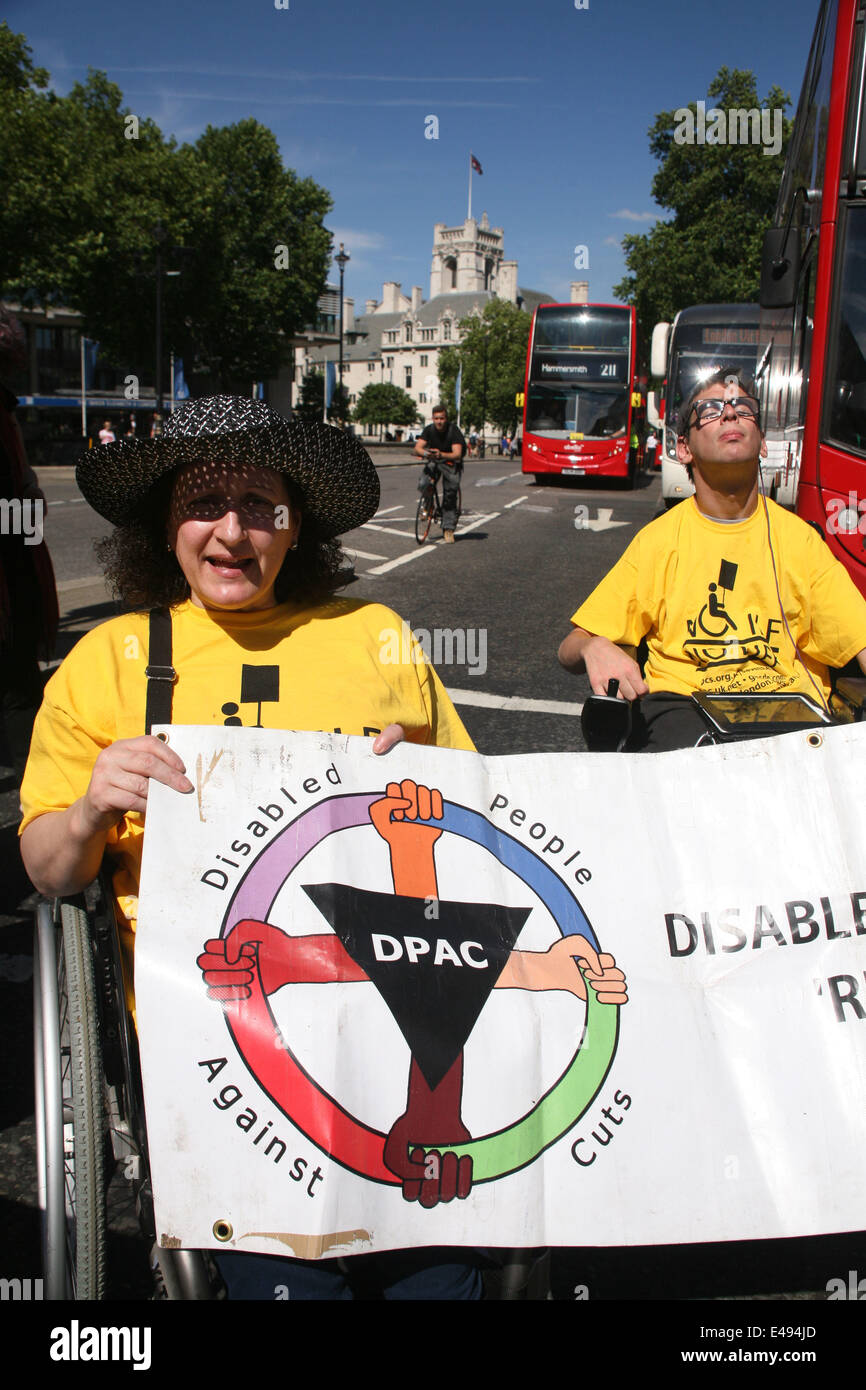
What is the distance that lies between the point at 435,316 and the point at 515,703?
489 ft

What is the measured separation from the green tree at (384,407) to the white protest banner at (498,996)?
110349mm

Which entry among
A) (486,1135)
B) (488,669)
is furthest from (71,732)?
(488,669)

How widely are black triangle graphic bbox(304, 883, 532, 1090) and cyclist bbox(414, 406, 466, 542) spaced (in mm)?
13380

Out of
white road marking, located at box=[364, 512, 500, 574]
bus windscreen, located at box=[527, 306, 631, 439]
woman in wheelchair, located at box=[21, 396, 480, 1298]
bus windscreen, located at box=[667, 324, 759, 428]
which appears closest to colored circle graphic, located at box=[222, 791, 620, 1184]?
woman in wheelchair, located at box=[21, 396, 480, 1298]

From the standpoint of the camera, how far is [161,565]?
212 cm

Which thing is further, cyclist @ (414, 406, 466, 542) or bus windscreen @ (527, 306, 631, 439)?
bus windscreen @ (527, 306, 631, 439)

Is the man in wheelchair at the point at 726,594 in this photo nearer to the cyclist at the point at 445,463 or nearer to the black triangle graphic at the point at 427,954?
the black triangle graphic at the point at 427,954

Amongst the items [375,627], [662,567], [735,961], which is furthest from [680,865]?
[662,567]

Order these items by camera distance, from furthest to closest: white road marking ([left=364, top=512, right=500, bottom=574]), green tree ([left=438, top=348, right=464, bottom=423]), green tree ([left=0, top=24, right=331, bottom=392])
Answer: green tree ([left=438, top=348, right=464, bottom=423]) → green tree ([left=0, top=24, right=331, bottom=392]) → white road marking ([left=364, top=512, right=500, bottom=574])

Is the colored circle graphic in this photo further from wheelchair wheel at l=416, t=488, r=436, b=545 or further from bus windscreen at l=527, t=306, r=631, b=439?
bus windscreen at l=527, t=306, r=631, b=439

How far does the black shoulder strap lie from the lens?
6.07 feet

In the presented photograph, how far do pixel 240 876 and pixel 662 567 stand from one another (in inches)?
74.8

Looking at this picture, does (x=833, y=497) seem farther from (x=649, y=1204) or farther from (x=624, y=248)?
(x=624, y=248)
